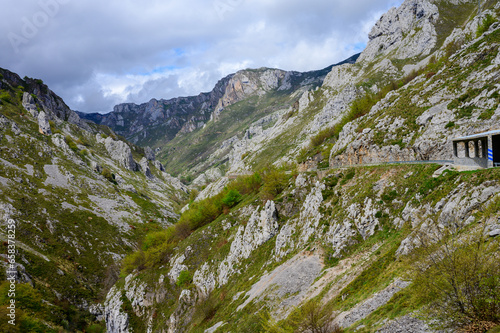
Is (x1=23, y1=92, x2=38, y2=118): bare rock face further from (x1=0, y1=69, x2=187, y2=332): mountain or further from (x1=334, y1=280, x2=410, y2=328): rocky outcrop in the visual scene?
(x1=334, y1=280, x2=410, y2=328): rocky outcrop

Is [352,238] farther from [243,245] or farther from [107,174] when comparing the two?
[107,174]

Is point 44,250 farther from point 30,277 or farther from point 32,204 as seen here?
point 32,204

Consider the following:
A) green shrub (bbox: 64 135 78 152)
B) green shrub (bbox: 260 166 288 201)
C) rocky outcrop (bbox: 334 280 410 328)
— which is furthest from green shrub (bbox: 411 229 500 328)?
green shrub (bbox: 64 135 78 152)

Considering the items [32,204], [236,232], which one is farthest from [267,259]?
[32,204]

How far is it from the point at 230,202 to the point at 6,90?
220477mm

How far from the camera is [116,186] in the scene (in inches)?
6973

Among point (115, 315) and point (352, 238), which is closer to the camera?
point (352, 238)

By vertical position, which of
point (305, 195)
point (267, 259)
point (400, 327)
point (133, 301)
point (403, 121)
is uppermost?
point (403, 121)

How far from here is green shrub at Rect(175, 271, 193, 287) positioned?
6288cm

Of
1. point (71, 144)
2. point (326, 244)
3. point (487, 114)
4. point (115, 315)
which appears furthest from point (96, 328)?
point (71, 144)

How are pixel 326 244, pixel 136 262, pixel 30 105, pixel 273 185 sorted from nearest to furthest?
pixel 326 244, pixel 273 185, pixel 136 262, pixel 30 105

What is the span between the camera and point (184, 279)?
62938 millimetres

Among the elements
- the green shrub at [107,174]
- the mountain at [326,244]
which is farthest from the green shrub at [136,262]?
the green shrub at [107,174]

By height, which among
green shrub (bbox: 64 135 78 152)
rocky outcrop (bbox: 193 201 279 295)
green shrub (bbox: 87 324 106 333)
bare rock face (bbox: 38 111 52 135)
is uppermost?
bare rock face (bbox: 38 111 52 135)
